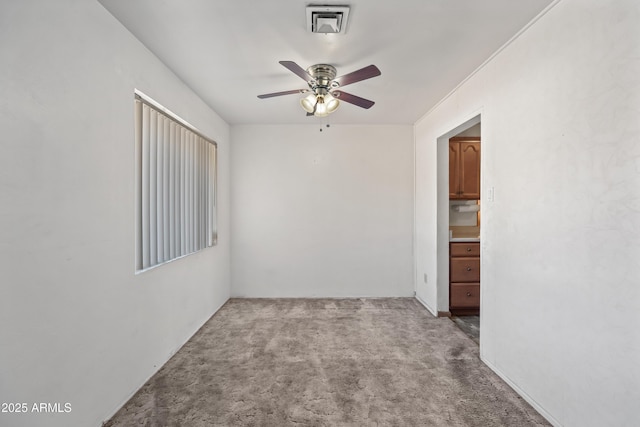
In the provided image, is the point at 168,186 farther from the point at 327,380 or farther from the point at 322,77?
the point at 327,380

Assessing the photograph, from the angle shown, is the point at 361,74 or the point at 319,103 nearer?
the point at 361,74

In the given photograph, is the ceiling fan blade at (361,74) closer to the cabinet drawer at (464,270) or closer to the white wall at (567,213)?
the white wall at (567,213)

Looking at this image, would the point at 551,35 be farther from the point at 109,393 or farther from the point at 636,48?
the point at 109,393

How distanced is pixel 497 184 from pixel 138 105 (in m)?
2.90

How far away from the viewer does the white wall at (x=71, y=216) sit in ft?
4.24

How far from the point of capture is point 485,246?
2557 mm

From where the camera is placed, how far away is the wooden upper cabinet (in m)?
4.01

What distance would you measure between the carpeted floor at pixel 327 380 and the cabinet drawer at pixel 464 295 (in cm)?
30

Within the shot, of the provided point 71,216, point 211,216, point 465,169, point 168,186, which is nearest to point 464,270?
point 465,169

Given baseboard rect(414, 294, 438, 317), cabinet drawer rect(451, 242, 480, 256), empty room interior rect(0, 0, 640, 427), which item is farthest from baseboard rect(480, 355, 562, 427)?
cabinet drawer rect(451, 242, 480, 256)

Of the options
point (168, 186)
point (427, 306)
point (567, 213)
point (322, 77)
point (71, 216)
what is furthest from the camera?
point (427, 306)

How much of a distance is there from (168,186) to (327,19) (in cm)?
193

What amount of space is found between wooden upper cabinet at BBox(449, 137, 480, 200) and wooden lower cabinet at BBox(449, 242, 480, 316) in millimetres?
733

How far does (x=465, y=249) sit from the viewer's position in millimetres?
3742
